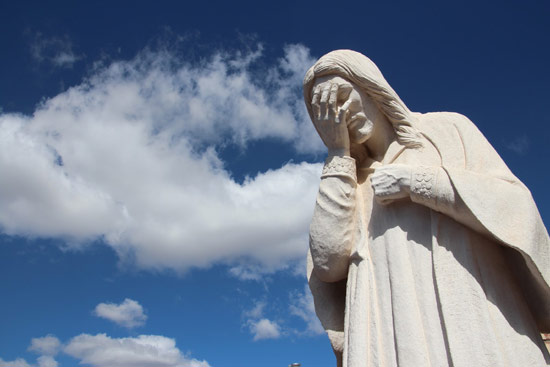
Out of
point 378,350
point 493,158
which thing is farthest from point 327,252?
point 493,158

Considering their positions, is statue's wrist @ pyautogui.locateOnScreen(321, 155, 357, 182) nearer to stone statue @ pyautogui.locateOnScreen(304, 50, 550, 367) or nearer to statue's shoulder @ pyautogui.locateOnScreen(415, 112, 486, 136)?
stone statue @ pyautogui.locateOnScreen(304, 50, 550, 367)

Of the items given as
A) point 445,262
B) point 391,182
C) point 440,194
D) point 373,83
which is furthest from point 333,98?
point 445,262

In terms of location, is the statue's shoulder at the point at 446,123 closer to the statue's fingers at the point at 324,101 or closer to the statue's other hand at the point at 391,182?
the statue's other hand at the point at 391,182

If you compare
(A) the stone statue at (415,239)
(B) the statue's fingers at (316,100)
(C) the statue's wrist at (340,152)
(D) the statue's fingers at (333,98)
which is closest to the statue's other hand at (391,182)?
(A) the stone statue at (415,239)

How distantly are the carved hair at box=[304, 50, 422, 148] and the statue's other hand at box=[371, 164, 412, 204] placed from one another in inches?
22.5

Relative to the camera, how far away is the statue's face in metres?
5.03

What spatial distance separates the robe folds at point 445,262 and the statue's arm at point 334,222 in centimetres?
1

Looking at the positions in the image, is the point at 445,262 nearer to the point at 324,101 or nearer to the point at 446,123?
the point at 446,123

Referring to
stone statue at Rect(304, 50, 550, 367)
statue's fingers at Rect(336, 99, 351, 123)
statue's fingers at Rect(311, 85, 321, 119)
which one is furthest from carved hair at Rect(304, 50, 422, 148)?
statue's fingers at Rect(336, 99, 351, 123)

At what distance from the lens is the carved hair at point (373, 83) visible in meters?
5.06

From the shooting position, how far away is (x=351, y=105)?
5094 millimetres

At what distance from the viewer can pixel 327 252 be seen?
4.81 meters

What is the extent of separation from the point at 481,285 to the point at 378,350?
101 centimetres

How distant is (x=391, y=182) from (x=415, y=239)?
56 cm
